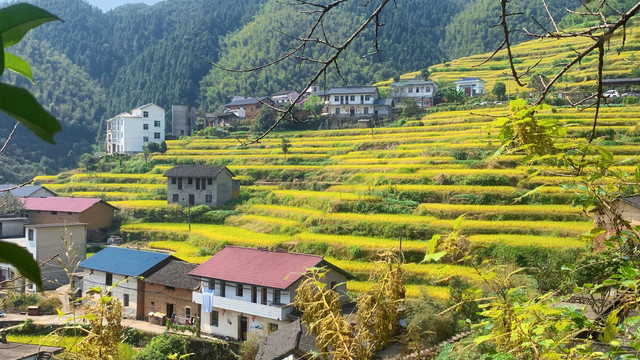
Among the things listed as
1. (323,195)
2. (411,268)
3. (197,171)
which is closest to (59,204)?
(197,171)

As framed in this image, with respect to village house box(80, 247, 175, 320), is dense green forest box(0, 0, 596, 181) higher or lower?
higher

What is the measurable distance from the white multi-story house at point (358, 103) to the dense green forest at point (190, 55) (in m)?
11.9

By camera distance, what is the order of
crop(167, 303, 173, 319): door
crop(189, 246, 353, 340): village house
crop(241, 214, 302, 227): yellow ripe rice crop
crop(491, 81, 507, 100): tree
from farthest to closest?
crop(491, 81, 507, 100): tree
crop(241, 214, 302, 227): yellow ripe rice crop
crop(167, 303, 173, 319): door
crop(189, 246, 353, 340): village house

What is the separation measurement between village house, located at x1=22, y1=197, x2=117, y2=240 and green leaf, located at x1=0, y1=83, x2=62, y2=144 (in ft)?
103

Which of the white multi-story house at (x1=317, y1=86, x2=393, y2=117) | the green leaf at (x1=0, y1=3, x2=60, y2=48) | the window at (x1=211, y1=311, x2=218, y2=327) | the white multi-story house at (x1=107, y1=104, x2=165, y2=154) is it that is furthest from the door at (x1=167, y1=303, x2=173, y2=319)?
the white multi-story house at (x1=107, y1=104, x2=165, y2=154)

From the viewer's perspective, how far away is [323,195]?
91.2 ft

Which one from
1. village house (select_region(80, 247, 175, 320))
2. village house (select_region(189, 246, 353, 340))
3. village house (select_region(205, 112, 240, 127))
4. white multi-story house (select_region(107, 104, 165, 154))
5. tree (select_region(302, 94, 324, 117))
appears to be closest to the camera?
village house (select_region(189, 246, 353, 340))

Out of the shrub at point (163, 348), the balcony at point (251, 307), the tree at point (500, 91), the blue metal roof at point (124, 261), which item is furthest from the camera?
the tree at point (500, 91)

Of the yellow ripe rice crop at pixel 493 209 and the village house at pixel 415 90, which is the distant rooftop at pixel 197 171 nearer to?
the yellow ripe rice crop at pixel 493 209

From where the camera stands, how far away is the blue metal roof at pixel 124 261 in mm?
20734

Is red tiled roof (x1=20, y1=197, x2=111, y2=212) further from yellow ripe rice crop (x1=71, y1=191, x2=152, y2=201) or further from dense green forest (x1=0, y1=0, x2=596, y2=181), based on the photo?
dense green forest (x1=0, y1=0, x2=596, y2=181)

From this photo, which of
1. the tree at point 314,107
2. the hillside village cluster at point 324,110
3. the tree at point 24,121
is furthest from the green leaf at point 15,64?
the tree at point 314,107

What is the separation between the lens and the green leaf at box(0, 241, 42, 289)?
0.63 meters

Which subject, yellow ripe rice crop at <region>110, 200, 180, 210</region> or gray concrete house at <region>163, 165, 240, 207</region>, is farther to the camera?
gray concrete house at <region>163, 165, 240, 207</region>
